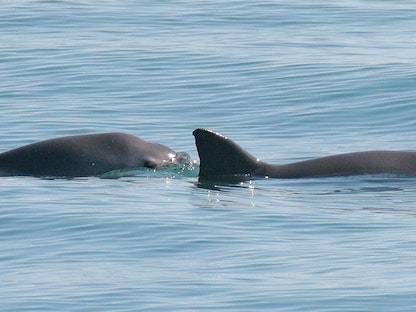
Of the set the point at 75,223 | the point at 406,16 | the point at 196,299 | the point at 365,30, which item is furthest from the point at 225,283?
the point at 406,16

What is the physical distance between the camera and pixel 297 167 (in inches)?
643

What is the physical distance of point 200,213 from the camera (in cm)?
1387

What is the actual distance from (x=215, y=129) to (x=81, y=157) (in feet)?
14.7

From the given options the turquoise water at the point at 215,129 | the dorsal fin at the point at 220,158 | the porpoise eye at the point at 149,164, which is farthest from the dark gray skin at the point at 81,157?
the dorsal fin at the point at 220,158

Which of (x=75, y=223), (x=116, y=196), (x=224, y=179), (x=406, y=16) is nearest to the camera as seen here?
(x=75, y=223)

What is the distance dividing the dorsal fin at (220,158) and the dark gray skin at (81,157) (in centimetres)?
102

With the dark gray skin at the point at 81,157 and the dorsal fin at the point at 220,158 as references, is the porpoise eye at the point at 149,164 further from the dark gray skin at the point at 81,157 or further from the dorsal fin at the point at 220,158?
the dorsal fin at the point at 220,158

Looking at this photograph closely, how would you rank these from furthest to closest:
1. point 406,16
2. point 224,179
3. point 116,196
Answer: point 406,16, point 224,179, point 116,196

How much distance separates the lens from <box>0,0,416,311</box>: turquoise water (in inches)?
436

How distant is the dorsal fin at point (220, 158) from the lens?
15.6 m

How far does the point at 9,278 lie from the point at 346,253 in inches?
109

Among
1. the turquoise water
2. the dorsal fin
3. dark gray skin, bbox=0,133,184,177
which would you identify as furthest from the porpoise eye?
the dorsal fin

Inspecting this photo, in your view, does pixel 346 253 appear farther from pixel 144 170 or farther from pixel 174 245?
pixel 144 170

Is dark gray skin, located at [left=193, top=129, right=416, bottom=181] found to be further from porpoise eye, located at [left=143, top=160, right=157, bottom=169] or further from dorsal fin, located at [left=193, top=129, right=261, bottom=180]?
porpoise eye, located at [left=143, top=160, right=157, bottom=169]
